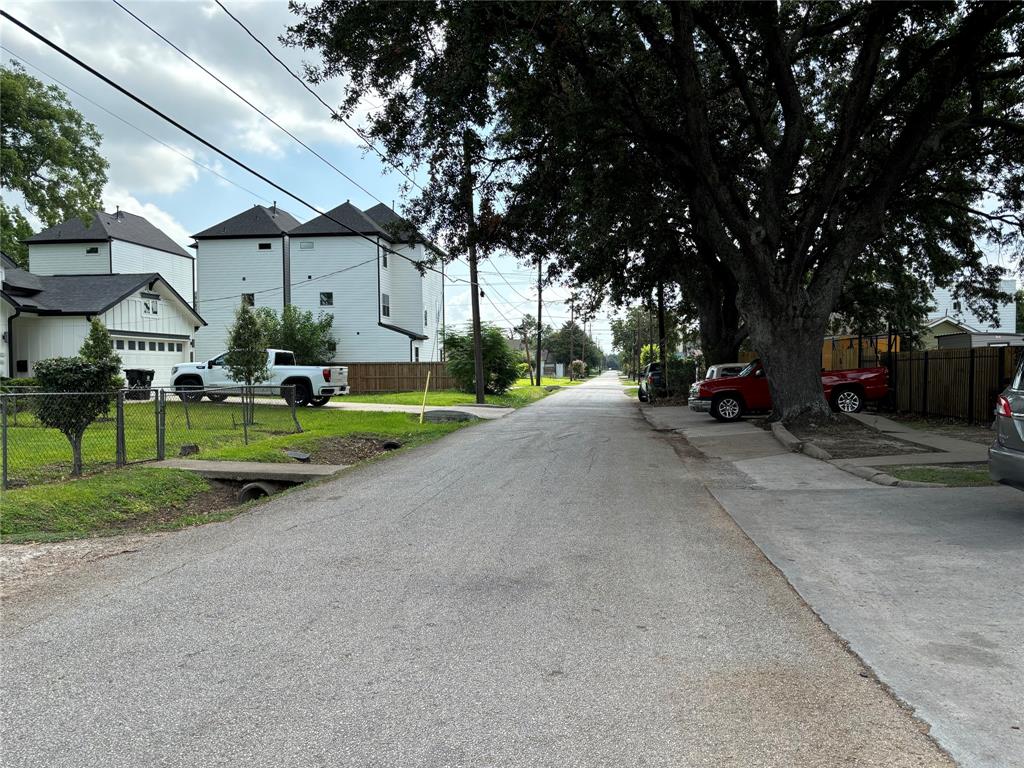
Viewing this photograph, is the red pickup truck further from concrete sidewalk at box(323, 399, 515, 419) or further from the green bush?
the green bush

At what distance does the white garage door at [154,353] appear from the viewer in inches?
1244

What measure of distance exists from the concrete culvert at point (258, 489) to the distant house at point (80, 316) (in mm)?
21145

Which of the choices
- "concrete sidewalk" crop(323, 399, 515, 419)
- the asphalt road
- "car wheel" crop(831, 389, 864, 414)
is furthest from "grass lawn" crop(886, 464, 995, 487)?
"concrete sidewalk" crop(323, 399, 515, 419)

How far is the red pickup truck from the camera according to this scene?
20016mm

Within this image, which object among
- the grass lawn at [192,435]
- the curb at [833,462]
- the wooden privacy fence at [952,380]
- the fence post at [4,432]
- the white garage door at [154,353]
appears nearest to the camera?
the fence post at [4,432]

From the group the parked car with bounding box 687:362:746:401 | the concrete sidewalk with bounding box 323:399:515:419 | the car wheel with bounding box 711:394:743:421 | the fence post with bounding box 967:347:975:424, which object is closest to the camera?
the fence post with bounding box 967:347:975:424

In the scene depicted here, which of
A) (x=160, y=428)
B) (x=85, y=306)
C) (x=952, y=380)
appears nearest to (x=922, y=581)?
(x=160, y=428)

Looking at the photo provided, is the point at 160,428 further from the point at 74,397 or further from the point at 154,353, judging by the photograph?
the point at 154,353

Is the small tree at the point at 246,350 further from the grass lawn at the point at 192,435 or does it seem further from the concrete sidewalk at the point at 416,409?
the concrete sidewalk at the point at 416,409

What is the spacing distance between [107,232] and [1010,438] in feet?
152

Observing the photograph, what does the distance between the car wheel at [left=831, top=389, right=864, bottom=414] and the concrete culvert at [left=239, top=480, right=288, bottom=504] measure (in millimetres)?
15139

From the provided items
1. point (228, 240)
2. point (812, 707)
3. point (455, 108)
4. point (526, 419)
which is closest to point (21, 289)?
point (228, 240)

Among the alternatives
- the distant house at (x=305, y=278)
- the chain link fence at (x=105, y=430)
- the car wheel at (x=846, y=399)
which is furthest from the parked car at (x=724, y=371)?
the distant house at (x=305, y=278)

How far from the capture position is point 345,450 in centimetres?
1477
